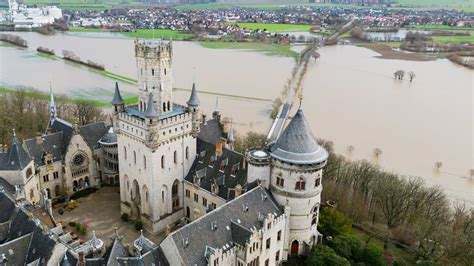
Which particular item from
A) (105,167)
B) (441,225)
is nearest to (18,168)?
(105,167)

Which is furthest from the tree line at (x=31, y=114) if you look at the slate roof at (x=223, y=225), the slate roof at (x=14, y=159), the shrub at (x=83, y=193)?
the slate roof at (x=223, y=225)

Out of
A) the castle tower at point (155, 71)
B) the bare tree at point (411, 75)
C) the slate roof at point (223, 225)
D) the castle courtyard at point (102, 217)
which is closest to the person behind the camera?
the slate roof at point (223, 225)

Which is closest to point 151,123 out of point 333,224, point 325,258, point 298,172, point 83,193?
point 298,172

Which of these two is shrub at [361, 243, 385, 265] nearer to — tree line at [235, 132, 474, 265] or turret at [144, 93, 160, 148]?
tree line at [235, 132, 474, 265]

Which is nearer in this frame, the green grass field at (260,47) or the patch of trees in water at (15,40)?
the green grass field at (260,47)

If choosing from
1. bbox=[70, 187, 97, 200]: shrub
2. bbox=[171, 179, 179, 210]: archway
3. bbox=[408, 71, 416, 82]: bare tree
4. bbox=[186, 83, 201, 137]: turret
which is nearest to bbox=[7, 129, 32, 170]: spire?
bbox=[70, 187, 97, 200]: shrub

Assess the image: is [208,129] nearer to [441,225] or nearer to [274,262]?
[274,262]

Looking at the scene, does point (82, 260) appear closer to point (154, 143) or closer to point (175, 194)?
point (154, 143)

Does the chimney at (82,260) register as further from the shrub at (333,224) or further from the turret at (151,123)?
the shrub at (333,224)
